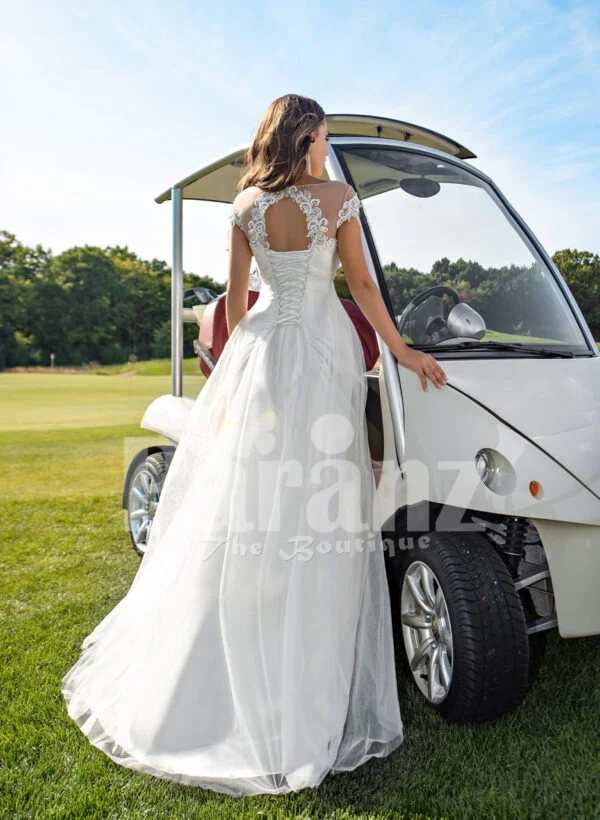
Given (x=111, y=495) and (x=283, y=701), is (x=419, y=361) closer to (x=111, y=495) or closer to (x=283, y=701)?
(x=283, y=701)

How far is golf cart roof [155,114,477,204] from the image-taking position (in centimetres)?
333

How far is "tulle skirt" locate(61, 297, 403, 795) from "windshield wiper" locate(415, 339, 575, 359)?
318 millimetres

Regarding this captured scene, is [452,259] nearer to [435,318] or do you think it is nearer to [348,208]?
[435,318]

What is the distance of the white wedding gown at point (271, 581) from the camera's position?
239 cm

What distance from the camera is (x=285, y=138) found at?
2.64 meters

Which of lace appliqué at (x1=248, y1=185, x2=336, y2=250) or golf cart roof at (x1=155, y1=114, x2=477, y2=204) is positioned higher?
golf cart roof at (x1=155, y1=114, x2=477, y2=204)

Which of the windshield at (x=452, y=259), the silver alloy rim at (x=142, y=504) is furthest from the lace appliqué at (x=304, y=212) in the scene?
the silver alloy rim at (x=142, y=504)

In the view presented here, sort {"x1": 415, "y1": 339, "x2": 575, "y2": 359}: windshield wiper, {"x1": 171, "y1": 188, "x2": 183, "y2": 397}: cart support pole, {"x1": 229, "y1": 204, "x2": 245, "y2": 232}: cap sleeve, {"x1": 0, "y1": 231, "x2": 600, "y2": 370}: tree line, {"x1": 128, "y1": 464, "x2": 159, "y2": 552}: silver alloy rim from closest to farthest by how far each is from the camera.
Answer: {"x1": 229, "y1": 204, "x2": 245, "y2": 232}: cap sleeve < {"x1": 415, "y1": 339, "x2": 575, "y2": 359}: windshield wiper < {"x1": 171, "y1": 188, "x2": 183, "y2": 397}: cart support pole < {"x1": 128, "y1": 464, "x2": 159, "y2": 552}: silver alloy rim < {"x1": 0, "y1": 231, "x2": 600, "y2": 370}: tree line

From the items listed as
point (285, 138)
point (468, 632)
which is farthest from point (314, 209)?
point (468, 632)

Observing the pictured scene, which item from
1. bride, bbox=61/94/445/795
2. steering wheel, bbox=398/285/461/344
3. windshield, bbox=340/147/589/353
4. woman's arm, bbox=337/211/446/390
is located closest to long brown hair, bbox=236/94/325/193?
bride, bbox=61/94/445/795

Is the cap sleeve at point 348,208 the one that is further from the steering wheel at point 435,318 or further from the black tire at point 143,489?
the black tire at point 143,489

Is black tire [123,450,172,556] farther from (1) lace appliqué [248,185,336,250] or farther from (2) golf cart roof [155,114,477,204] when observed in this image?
(1) lace appliqué [248,185,336,250]

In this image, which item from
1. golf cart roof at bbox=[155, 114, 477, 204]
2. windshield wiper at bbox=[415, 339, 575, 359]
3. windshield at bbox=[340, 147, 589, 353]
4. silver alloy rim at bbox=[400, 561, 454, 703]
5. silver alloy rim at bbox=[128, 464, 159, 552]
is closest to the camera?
silver alloy rim at bbox=[400, 561, 454, 703]

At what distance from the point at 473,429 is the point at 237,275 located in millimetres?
1106
